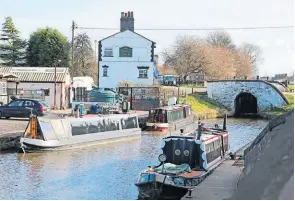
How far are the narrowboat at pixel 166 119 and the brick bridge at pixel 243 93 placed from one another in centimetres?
1535

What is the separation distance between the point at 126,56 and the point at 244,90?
39.5 feet

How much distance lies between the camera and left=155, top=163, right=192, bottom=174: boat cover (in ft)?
45.4

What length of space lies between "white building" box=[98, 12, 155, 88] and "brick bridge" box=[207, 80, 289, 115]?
24.0 ft

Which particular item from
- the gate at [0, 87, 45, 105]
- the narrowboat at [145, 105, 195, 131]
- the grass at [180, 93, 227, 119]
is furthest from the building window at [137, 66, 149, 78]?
the gate at [0, 87, 45, 105]

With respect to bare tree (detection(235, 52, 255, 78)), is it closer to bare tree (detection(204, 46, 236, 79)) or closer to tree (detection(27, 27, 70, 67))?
bare tree (detection(204, 46, 236, 79))

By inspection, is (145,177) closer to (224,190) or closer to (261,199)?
(224,190)

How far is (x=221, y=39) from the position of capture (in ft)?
281

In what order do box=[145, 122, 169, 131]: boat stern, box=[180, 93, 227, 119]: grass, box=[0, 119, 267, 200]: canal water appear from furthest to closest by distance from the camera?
box=[180, 93, 227, 119]: grass → box=[145, 122, 169, 131]: boat stern → box=[0, 119, 267, 200]: canal water

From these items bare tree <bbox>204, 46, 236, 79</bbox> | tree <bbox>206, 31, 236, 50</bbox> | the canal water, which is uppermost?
tree <bbox>206, 31, 236, 50</bbox>

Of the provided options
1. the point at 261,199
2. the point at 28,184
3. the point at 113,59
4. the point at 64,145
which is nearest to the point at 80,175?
the point at 28,184

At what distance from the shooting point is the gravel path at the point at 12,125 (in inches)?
929

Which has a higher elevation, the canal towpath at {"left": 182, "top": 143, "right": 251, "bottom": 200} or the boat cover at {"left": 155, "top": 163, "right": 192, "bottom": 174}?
the boat cover at {"left": 155, "top": 163, "right": 192, "bottom": 174}

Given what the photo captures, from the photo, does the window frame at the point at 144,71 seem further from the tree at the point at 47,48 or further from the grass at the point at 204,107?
the tree at the point at 47,48

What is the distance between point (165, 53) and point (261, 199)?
66.0 metres
